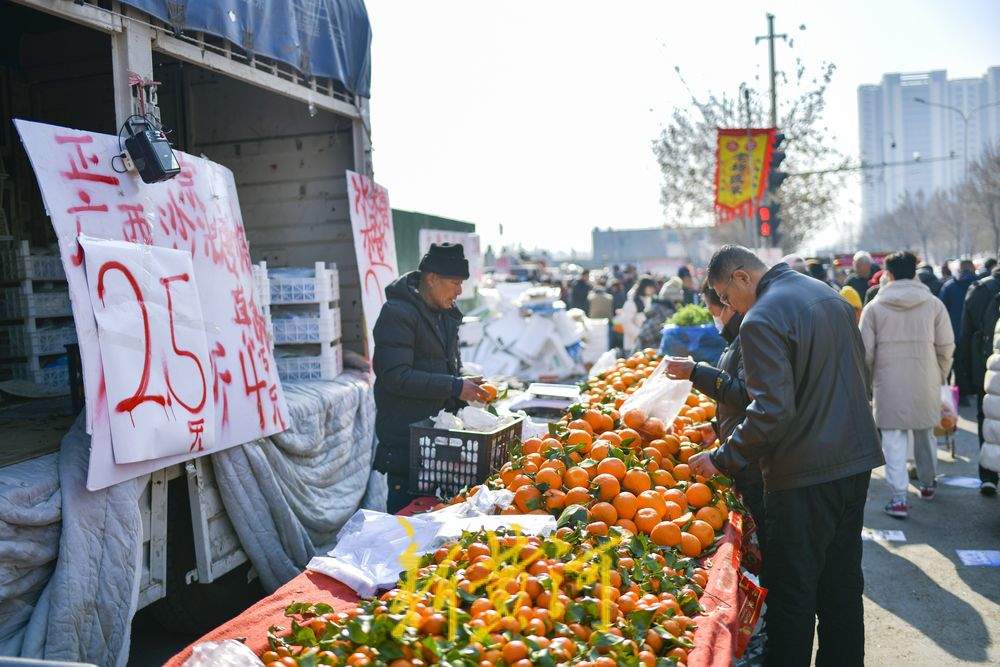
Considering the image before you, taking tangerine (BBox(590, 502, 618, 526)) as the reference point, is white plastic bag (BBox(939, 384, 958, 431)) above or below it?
below

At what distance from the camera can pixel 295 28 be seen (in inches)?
246

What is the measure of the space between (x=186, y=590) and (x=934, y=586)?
4.76 m

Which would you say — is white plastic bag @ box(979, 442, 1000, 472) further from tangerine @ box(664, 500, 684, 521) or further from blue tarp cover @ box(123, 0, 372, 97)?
blue tarp cover @ box(123, 0, 372, 97)

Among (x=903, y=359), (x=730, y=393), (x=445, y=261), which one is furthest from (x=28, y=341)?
(x=903, y=359)

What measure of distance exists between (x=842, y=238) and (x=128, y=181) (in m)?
161

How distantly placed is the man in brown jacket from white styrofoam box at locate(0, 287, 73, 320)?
6407 mm

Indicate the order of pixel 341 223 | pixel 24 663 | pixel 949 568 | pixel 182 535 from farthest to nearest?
pixel 341 223, pixel 949 568, pixel 182 535, pixel 24 663

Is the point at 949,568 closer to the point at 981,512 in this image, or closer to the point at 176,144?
the point at 981,512

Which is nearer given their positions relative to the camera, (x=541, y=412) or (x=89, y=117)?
(x=541, y=412)

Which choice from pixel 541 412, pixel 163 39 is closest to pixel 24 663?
pixel 163 39

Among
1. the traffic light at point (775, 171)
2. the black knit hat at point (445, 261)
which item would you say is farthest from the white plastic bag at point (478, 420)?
the traffic light at point (775, 171)

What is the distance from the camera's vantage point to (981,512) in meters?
6.69

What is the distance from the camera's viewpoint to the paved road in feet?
14.6

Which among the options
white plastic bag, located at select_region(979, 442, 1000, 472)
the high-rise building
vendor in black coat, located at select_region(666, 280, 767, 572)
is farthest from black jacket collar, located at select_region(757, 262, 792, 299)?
the high-rise building
